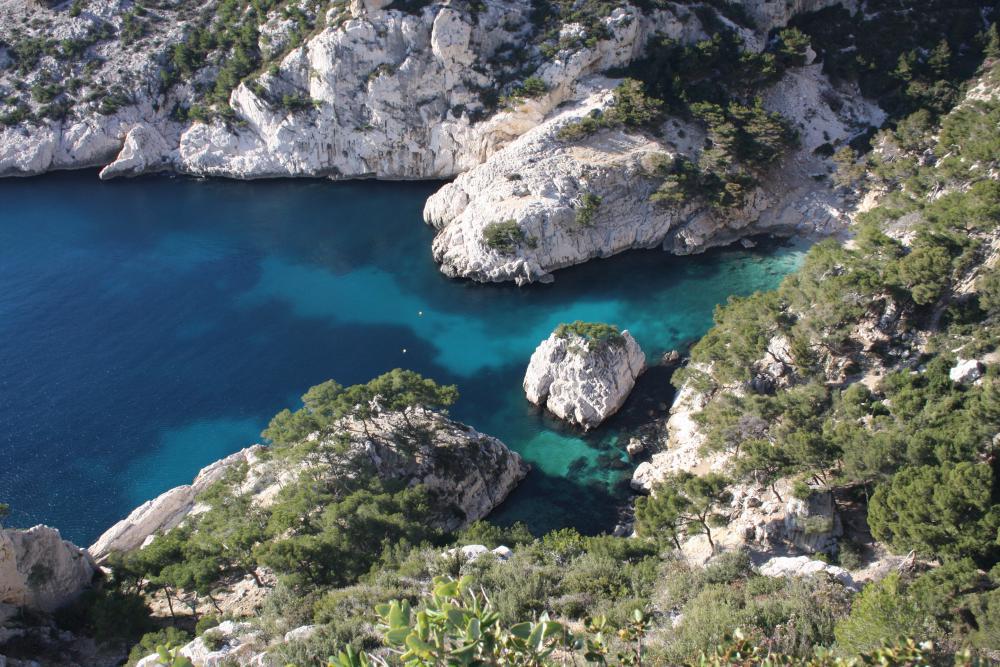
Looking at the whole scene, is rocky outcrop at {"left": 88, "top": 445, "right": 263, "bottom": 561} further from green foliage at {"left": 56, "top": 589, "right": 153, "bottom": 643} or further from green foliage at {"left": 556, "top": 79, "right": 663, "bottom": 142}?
green foliage at {"left": 556, "top": 79, "right": 663, "bottom": 142}

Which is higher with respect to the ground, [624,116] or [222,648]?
[222,648]

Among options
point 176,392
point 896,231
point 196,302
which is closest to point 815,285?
point 896,231

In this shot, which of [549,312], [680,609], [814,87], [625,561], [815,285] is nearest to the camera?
[680,609]

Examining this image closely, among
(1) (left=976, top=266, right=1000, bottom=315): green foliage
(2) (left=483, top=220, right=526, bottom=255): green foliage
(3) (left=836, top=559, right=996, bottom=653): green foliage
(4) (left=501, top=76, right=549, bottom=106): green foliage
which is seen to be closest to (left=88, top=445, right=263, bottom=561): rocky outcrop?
(2) (left=483, top=220, right=526, bottom=255): green foliage

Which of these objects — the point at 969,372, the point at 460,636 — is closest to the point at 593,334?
the point at 969,372

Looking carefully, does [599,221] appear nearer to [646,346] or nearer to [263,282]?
[646,346]

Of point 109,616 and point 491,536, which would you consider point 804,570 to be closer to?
point 491,536
